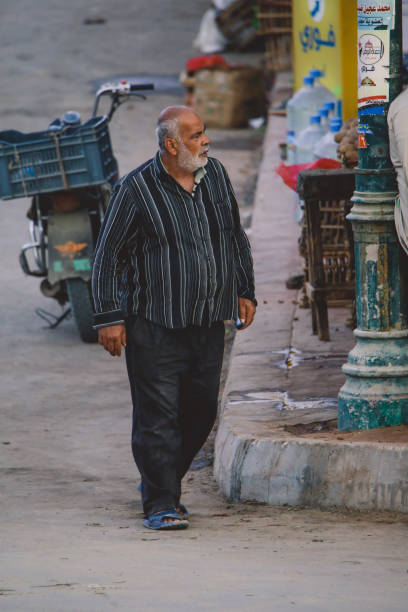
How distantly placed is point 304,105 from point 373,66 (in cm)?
462

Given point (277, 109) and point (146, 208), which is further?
point (277, 109)

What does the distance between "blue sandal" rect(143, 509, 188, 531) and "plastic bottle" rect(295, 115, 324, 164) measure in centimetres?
429

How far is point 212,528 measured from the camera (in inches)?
185

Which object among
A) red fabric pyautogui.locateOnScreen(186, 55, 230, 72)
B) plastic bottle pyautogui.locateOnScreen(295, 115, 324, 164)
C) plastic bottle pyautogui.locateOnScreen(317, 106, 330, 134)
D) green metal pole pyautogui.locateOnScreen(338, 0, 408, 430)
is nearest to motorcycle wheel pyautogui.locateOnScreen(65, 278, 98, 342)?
plastic bottle pyautogui.locateOnScreen(295, 115, 324, 164)

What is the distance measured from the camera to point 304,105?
9.47 metres

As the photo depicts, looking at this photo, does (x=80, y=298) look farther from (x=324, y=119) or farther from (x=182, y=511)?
(x=182, y=511)

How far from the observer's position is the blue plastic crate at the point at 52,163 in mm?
7840

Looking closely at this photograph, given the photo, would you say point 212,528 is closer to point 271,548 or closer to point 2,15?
point 271,548

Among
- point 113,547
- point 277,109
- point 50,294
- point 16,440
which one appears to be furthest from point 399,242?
point 277,109

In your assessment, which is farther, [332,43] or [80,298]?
[332,43]

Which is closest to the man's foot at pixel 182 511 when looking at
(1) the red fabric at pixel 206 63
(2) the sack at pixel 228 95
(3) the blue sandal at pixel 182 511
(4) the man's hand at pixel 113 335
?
(3) the blue sandal at pixel 182 511

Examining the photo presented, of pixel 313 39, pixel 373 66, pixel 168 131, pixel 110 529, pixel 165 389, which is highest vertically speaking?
pixel 313 39

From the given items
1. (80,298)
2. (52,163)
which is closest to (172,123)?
(52,163)

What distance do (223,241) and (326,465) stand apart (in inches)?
38.8
